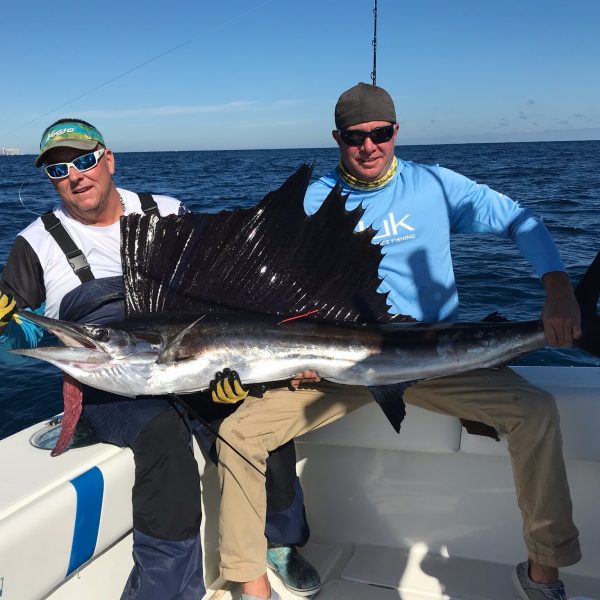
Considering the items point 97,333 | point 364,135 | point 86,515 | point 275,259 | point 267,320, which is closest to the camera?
point 86,515

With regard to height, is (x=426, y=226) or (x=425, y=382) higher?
(x=426, y=226)

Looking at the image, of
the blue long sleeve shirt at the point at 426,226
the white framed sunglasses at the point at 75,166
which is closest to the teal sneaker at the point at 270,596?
the blue long sleeve shirt at the point at 426,226

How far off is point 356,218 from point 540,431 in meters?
0.88

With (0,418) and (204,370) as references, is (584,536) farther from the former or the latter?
(0,418)

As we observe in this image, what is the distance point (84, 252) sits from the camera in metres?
2.12

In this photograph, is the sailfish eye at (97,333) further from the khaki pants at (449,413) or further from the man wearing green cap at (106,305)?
the khaki pants at (449,413)

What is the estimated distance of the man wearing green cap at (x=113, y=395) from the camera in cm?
180

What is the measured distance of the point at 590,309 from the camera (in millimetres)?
1866

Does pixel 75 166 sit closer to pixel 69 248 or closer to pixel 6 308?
pixel 69 248

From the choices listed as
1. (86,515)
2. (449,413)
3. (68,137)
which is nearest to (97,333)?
(86,515)

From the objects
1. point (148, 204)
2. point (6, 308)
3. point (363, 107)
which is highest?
point (363, 107)

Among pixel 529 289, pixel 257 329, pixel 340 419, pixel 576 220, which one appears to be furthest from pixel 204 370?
pixel 576 220

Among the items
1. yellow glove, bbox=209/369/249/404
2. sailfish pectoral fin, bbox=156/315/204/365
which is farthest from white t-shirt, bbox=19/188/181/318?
yellow glove, bbox=209/369/249/404

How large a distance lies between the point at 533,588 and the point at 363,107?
5.53 ft
